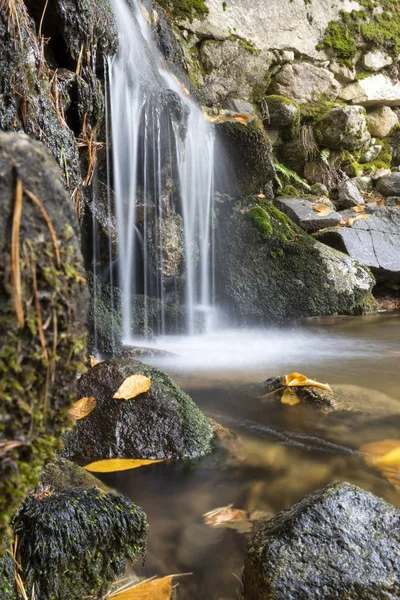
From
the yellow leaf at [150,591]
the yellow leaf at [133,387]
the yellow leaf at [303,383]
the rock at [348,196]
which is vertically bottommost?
the yellow leaf at [150,591]

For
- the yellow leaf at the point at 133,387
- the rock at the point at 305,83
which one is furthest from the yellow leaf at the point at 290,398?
the rock at the point at 305,83

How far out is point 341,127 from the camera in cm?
1034

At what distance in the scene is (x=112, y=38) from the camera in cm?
432

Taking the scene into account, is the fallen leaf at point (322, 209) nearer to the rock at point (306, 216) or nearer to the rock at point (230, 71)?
the rock at point (306, 216)

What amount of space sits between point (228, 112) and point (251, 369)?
19.8 ft

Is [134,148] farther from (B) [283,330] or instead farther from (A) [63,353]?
(A) [63,353]

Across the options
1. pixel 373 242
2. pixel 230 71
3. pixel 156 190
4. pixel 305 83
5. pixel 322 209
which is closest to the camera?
pixel 156 190

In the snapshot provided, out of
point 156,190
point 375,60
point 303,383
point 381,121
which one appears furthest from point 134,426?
point 375,60

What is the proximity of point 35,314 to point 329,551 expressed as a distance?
4.30 ft

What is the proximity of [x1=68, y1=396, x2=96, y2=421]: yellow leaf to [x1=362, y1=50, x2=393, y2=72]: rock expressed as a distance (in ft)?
37.9

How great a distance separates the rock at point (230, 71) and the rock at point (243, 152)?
8.99ft

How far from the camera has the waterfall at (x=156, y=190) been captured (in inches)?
211

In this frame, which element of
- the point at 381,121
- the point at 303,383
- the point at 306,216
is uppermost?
the point at 381,121

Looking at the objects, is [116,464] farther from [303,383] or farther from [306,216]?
[306,216]
